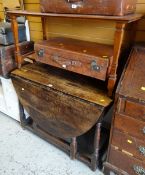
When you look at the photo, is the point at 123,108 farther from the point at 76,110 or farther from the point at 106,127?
the point at 106,127

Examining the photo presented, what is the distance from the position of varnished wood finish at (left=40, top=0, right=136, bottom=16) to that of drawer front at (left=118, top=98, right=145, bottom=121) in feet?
1.88

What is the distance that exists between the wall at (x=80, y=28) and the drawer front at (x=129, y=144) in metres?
0.83

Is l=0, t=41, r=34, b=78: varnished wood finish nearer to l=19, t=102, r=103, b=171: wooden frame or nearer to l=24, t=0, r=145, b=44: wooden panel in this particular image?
l=24, t=0, r=145, b=44: wooden panel

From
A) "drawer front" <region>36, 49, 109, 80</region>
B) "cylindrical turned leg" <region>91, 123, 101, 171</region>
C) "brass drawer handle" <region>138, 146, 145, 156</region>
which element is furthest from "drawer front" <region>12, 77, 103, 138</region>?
"brass drawer handle" <region>138, 146, 145, 156</region>

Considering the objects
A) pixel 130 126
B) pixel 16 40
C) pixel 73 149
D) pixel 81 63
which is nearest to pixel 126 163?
pixel 130 126

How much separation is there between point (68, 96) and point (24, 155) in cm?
86

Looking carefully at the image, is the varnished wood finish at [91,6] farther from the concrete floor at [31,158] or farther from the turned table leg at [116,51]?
the concrete floor at [31,158]

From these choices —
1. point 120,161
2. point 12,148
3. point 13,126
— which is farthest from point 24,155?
point 120,161

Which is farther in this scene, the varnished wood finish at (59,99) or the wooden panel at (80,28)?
the wooden panel at (80,28)

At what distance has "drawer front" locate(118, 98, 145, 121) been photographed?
113 cm

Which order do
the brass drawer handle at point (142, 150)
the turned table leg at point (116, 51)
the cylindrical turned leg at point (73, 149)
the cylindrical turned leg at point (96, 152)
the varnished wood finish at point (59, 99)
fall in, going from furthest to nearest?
the cylindrical turned leg at point (73, 149) → the cylindrical turned leg at point (96, 152) → the varnished wood finish at point (59, 99) → the brass drawer handle at point (142, 150) → the turned table leg at point (116, 51)

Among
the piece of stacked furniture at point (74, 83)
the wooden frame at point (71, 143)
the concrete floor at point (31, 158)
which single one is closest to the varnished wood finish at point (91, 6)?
the piece of stacked furniture at point (74, 83)

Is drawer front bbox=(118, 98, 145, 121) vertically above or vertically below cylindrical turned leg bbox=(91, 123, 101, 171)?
above

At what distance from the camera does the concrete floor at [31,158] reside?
1663 mm
